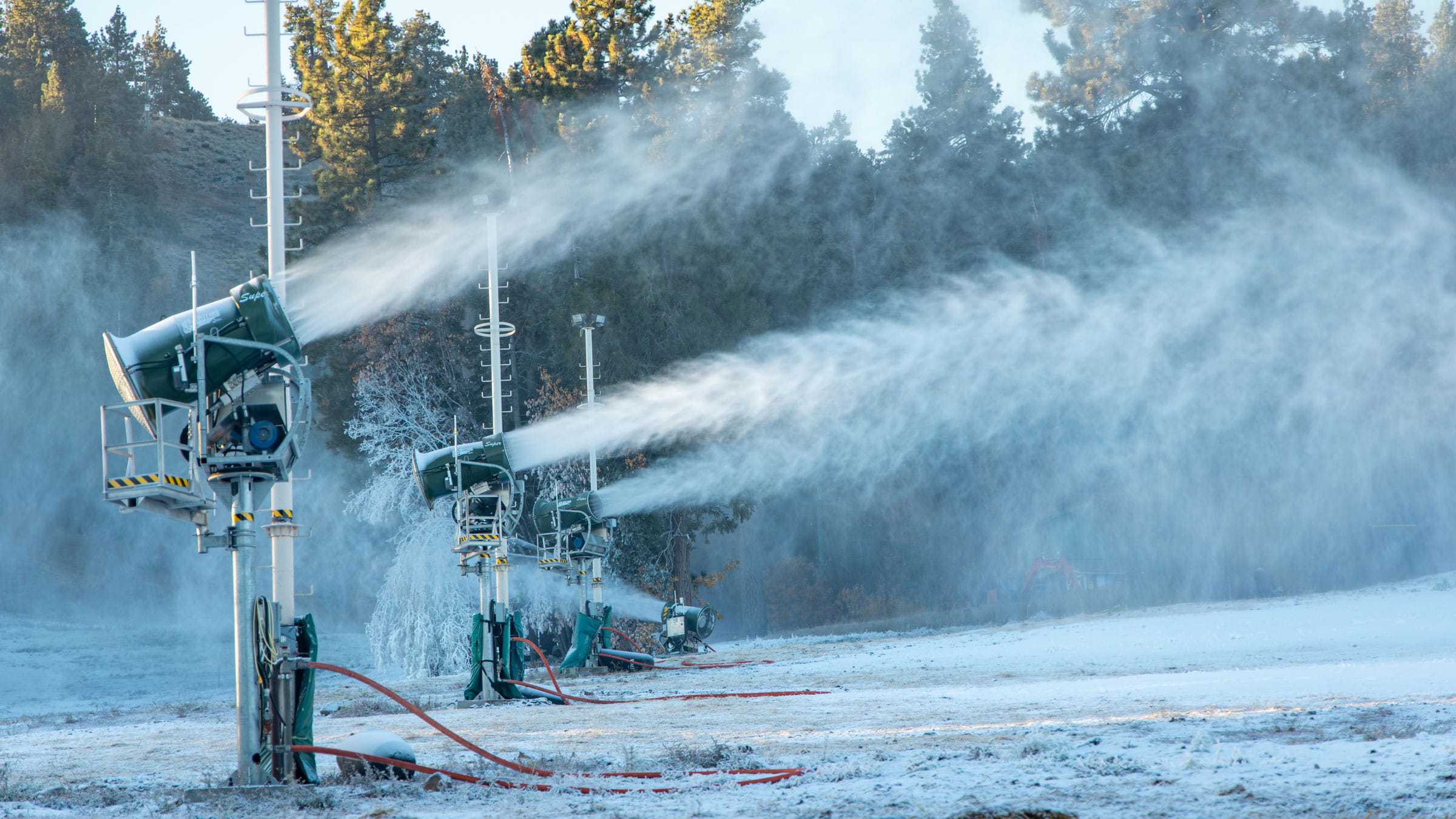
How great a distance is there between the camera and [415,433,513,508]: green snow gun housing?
19203 mm

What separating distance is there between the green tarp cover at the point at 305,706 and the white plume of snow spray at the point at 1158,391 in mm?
27177

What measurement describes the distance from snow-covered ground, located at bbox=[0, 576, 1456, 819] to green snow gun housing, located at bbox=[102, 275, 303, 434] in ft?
10.2

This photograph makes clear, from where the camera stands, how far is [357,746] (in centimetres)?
854

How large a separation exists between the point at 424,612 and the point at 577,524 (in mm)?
13350

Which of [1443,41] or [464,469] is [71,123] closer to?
[464,469]

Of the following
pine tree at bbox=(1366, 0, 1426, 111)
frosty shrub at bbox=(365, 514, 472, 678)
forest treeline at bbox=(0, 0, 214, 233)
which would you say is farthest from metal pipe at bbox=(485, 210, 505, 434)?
forest treeline at bbox=(0, 0, 214, 233)

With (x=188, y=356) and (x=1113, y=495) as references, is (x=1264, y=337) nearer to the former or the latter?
(x=1113, y=495)

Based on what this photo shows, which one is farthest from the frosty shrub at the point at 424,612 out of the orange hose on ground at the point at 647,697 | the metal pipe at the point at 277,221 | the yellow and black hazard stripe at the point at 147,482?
the yellow and black hazard stripe at the point at 147,482

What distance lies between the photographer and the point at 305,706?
8.72m

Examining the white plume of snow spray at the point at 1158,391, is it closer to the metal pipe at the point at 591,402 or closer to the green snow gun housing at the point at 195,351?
the metal pipe at the point at 591,402

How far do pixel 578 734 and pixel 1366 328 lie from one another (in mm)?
39582

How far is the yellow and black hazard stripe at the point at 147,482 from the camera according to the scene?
816cm

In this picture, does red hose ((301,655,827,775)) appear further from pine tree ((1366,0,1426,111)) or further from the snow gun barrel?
pine tree ((1366,0,1426,111))

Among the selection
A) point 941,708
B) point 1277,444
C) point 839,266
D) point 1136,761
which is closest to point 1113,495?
point 1277,444
